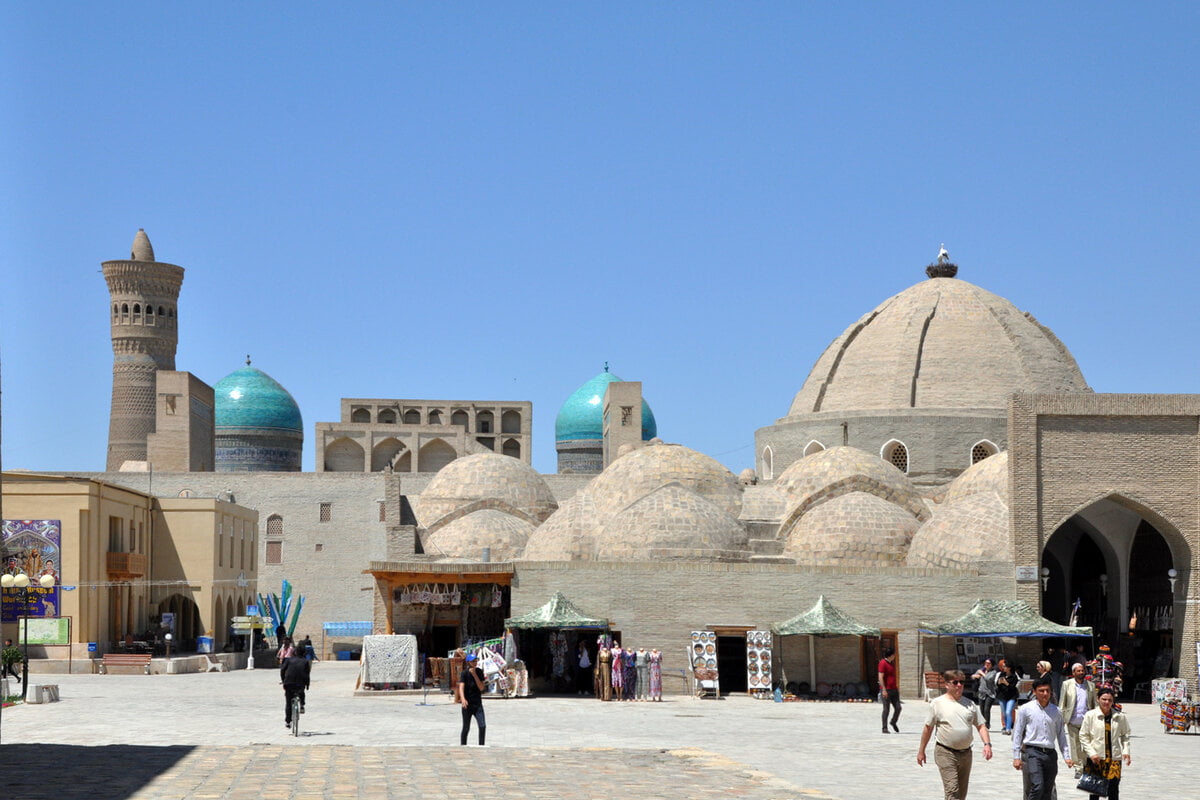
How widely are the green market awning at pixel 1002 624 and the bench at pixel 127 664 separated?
14705mm

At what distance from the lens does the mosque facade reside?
85.1 ft

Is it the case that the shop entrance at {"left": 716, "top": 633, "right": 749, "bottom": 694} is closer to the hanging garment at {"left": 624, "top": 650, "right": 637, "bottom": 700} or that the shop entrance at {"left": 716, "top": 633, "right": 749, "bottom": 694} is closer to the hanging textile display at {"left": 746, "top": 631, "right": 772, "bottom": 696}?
the hanging textile display at {"left": 746, "top": 631, "right": 772, "bottom": 696}

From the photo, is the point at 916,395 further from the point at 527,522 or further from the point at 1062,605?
the point at 527,522

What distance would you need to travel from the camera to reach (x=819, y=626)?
24.9 meters

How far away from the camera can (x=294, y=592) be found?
44656mm

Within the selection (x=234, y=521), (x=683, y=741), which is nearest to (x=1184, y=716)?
(x=683, y=741)

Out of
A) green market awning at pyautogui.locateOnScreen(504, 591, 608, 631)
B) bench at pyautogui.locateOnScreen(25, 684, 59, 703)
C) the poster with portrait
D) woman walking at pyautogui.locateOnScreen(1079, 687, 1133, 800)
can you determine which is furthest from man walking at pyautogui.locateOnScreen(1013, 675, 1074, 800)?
the poster with portrait

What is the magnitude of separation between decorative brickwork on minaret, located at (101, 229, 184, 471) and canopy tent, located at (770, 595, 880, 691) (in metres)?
33.2

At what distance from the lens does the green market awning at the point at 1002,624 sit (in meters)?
24.4

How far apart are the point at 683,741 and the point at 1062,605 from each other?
17002mm

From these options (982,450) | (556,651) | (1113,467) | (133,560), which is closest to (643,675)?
(556,651)

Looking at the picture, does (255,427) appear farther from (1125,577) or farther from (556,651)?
(1125,577)

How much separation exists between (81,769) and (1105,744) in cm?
763

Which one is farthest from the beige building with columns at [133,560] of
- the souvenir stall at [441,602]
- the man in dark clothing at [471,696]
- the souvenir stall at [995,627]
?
the man in dark clothing at [471,696]
